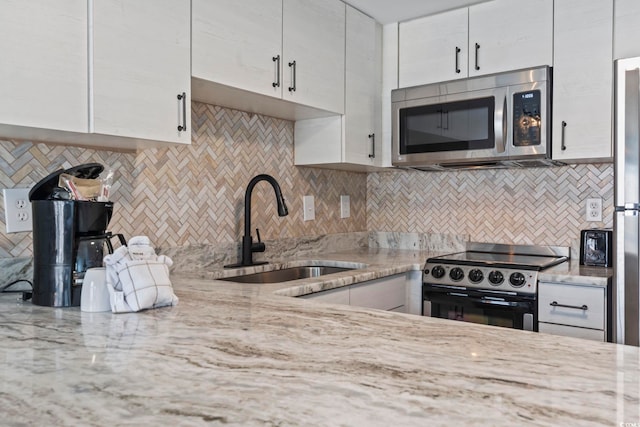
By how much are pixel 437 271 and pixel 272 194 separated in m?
0.99

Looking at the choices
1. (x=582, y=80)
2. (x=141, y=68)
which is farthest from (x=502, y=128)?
(x=141, y=68)

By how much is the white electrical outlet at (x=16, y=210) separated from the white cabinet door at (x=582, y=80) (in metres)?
2.38

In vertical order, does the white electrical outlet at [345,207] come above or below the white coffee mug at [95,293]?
above

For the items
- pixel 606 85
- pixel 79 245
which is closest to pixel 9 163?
pixel 79 245

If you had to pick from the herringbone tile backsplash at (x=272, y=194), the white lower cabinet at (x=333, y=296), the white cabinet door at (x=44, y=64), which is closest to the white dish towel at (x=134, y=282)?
the white cabinet door at (x=44, y=64)

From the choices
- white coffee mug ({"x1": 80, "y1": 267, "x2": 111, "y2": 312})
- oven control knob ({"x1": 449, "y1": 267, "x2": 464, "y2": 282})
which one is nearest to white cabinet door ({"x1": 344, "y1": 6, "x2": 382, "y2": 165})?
oven control knob ({"x1": 449, "y1": 267, "x2": 464, "y2": 282})

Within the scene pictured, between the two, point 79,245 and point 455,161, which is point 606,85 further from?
point 79,245

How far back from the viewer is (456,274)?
8.50 feet

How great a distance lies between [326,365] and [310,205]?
2201mm

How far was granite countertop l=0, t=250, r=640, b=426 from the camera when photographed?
2.31 ft

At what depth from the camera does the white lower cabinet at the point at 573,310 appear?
88.4 inches

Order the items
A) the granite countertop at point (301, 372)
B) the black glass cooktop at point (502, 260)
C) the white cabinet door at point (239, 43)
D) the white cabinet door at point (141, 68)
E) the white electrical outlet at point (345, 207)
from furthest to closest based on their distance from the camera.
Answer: the white electrical outlet at point (345, 207) → the black glass cooktop at point (502, 260) → the white cabinet door at point (239, 43) → the white cabinet door at point (141, 68) → the granite countertop at point (301, 372)

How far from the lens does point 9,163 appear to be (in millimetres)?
1725

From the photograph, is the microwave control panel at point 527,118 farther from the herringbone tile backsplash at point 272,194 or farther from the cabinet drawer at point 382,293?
the cabinet drawer at point 382,293
